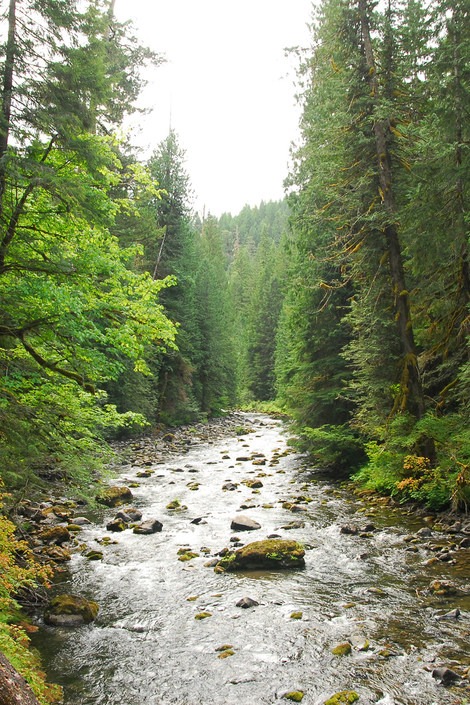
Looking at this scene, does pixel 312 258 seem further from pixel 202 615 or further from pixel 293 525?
pixel 202 615

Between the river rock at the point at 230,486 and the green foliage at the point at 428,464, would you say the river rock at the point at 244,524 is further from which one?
the river rock at the point at 230,486

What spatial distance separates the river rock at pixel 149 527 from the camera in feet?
38.4

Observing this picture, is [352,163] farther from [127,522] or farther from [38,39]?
[127,522]

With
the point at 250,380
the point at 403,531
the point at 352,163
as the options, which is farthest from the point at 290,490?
the point at 250,380

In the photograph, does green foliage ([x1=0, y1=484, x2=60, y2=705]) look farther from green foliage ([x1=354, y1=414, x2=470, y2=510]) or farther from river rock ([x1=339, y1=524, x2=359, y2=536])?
green foliage ([x1=354, y1=414, x2=470, y2=510])

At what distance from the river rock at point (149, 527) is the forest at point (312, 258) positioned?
256 cm

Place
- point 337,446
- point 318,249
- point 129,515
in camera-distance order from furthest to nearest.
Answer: point 337,446
point 318,249
point 129,515

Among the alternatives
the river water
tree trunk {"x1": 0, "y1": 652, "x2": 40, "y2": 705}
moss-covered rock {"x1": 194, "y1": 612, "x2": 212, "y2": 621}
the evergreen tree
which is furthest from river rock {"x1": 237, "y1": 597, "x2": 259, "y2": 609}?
tree trunk {"x1": 0, "y1": 652, "x2": 40, "y2": 705}

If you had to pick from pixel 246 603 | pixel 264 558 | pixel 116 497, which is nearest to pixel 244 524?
pixel 264 558

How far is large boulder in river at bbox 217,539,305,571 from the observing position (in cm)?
939

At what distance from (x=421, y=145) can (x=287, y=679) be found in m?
11.3

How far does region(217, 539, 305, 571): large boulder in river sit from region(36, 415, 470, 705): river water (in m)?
0.24

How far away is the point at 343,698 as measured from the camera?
17.2ft

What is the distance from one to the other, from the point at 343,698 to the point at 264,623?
80.5 inches
